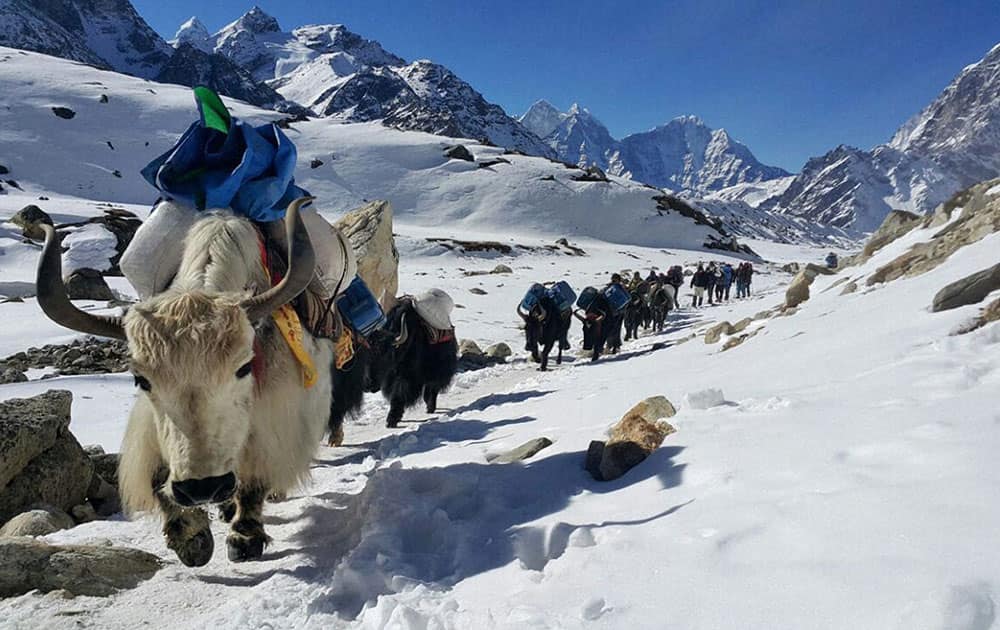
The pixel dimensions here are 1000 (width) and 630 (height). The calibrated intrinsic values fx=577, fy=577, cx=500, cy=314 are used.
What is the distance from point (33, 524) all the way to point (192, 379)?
1254 mm

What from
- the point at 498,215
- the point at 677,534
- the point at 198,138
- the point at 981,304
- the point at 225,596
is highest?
the point at 498,215

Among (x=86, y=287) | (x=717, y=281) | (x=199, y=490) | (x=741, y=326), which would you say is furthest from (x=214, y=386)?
(x=717, y=281)

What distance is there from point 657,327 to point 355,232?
363 inches

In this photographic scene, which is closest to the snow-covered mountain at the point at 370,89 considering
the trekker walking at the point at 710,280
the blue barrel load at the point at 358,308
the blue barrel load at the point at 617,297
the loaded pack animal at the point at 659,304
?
the trekker walking at the point at 710,280

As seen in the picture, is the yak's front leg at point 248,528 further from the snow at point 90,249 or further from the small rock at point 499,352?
the snow at point 90,249

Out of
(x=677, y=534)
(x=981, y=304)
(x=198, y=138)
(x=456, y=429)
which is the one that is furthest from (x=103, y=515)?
(x=981, y=304)

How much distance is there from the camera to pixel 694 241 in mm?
46375

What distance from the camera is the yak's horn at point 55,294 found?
172 centimetres

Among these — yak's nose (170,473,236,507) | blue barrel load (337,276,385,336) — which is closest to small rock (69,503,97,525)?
yak's nose (170,473,236,507)

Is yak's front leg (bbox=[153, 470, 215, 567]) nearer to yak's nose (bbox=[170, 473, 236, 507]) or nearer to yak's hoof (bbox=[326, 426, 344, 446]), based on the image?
yak's nose (bbox=[170, 473, 236, 507])

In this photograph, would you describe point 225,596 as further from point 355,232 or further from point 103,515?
point 355,232

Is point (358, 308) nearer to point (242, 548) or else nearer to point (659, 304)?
point (242, 548)

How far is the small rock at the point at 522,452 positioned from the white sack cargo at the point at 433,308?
8.94 ft

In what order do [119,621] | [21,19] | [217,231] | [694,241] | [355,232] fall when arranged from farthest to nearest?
[21,19] < [694,241] < [355,232] < [217,231] < [119,621]
